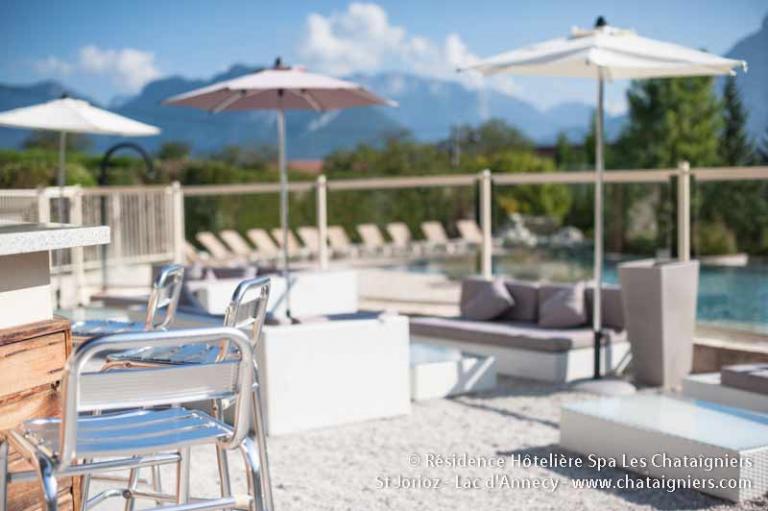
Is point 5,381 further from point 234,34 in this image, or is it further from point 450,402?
point 234,34

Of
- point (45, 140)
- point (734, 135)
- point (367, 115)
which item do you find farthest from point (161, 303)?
point (367, 115)

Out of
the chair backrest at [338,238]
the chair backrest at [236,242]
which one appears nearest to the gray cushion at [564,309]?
the chair backrest at [338,238]

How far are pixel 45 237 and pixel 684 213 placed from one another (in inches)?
209

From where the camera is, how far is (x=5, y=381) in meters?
2.41

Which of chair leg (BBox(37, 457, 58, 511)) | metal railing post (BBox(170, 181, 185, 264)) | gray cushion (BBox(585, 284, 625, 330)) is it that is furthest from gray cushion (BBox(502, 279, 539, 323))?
metal railing post (BBox(170, 181, 185, 264))

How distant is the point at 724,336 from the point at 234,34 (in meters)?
49.1

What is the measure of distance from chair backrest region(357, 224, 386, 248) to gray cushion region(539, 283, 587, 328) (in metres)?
5.95

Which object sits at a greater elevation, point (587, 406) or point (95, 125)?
point (95, 125)

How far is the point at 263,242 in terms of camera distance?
14.4m

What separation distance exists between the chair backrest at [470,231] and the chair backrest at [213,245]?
15.4ft

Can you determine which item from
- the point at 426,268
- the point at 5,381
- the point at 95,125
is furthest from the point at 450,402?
the point at 426,268

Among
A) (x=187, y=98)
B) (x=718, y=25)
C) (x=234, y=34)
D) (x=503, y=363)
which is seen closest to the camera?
(x=503, y=363)

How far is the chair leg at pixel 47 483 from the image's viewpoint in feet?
6.20

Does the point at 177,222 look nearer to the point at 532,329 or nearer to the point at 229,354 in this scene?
the point at 532,329
